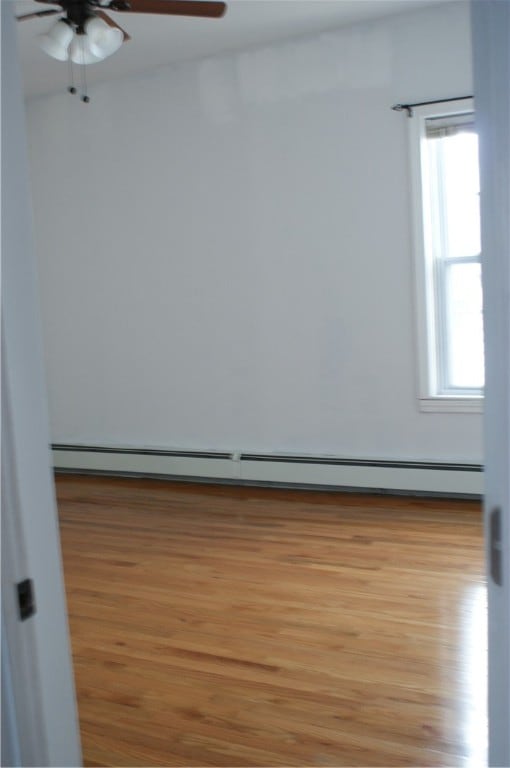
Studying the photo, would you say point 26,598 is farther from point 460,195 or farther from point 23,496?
point 460,195

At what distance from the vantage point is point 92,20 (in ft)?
10.4

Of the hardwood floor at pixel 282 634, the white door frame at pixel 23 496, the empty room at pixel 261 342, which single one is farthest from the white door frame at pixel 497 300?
the empty room at pixel 261 342

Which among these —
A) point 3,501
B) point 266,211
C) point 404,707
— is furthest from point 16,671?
point 266,211

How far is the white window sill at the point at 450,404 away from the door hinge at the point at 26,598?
4.02m

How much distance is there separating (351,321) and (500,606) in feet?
13.3

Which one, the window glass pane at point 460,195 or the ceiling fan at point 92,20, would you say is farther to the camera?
the window glass pane at point 460,195

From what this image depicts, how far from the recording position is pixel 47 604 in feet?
3.61

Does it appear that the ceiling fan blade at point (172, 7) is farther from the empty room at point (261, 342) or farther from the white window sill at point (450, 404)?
the white window sill at point (450, 404)

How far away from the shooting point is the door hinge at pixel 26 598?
3.48 feet

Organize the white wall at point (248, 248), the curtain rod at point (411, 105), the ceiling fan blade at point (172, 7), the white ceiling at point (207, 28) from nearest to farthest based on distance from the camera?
the ceiling fan blade at point (172, 7) < the white ceiling at point (207, 28) < the curtain rod at point (411, 105) < the white wall at point (248, 248)

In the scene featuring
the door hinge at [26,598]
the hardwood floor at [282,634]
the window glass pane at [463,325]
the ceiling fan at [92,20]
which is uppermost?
the ceiling fan at [92,20]

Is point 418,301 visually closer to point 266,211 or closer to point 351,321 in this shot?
point 351,321

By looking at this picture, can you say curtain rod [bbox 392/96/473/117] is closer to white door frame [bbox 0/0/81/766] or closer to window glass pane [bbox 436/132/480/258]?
window glass pane [bbox 436/132/480/258]

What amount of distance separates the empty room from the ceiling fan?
0.01 m
